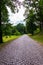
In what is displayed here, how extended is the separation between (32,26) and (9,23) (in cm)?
6043

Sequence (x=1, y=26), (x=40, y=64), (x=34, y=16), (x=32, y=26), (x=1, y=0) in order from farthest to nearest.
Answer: (x=32, y=26) < (x=34, y=16) < (x=1, y=26) < (x=1, y=0) < (x=40, y=64)

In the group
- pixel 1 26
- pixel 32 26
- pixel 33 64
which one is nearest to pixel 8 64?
pixel 33 64

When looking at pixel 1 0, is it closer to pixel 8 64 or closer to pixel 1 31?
pixel 1 31


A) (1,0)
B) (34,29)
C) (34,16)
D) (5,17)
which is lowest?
(34,29)

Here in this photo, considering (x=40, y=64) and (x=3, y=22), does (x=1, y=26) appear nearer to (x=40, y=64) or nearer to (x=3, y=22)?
(x=3, y=22)

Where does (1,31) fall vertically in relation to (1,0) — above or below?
below

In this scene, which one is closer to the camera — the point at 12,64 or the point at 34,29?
the point at 12,64

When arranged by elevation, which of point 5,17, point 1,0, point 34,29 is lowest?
point 34,29

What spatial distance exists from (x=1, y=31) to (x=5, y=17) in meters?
2.48

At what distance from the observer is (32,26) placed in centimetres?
9575

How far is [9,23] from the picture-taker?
35750 mm

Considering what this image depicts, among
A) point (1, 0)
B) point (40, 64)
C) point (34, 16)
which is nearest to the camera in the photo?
point (40, 64)

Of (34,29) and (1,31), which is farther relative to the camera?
(34,29)

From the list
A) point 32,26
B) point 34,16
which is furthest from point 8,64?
point 32,26
